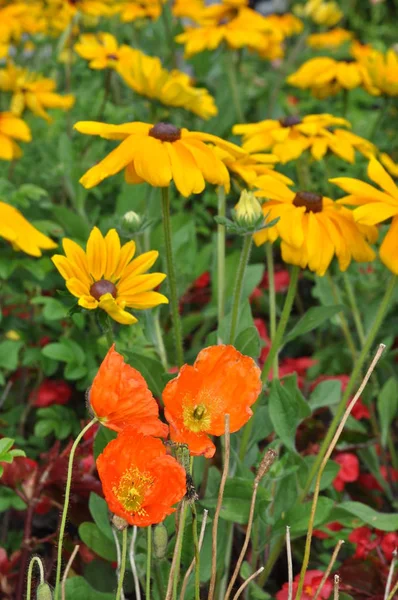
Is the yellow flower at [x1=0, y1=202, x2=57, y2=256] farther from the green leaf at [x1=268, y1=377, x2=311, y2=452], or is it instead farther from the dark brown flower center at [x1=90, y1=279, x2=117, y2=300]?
the green leaf at [x1=268, y1=377, x2=311, y2=452]

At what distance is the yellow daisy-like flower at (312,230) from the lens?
1.08m

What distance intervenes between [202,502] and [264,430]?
17cm

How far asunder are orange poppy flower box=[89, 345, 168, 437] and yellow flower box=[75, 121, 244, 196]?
30 centimetres

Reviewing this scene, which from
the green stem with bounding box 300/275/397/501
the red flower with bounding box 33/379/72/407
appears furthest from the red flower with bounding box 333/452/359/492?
the red flower with bounding box 33/379/72/407

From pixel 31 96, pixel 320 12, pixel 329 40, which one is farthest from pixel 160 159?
pixel 329 40

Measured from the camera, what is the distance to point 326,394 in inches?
50.5

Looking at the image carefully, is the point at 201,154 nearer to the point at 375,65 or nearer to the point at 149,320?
the point at 149,320

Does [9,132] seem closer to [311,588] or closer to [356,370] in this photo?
[356,370]

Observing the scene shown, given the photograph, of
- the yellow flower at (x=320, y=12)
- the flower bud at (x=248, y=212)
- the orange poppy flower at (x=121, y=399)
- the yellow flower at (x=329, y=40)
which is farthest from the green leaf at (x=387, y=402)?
the yellow flower at (x=329, y=40)

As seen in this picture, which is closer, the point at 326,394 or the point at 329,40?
the point at 326,394

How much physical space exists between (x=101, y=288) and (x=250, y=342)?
0.22 metres

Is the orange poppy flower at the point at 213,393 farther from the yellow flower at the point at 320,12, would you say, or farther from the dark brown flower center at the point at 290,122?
the yellow flower at the point at 320,12

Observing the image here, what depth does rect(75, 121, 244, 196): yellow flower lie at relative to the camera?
3.49 feet

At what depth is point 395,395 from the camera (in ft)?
4.85
